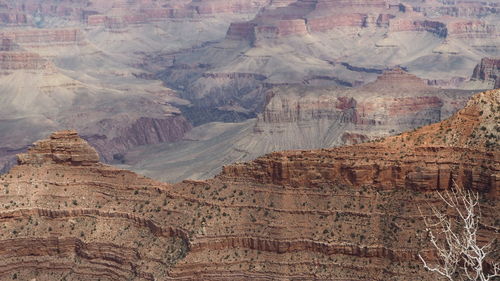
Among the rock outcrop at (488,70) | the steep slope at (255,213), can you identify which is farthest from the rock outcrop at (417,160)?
the rock outcrop at (488,70)

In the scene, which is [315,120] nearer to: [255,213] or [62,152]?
[62,152]

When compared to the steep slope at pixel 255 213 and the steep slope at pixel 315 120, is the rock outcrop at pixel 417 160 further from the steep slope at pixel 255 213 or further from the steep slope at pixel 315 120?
the steep slope at pixel 315 120

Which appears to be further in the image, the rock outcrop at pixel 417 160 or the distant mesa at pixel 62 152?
the distant mesa at pixel 62 152

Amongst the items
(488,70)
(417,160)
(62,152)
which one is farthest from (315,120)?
(417,160)

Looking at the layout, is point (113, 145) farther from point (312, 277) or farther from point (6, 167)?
point (312, 277)

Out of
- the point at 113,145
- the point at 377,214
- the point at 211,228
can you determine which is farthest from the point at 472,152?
the point at 113,145

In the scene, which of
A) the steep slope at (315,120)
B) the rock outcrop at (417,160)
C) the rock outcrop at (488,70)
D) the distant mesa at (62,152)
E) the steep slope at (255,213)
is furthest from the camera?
the rock outcrop at (488,70)

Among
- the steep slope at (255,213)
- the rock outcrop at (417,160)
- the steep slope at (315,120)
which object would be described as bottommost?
the steep slope at (315,120)

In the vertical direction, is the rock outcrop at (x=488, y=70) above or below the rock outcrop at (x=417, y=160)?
below
